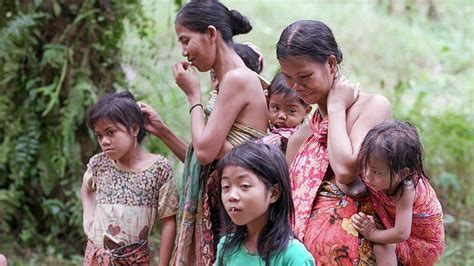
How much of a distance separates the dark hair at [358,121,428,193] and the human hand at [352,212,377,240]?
0.18 m

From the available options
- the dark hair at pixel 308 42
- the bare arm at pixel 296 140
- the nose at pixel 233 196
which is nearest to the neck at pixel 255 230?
the nose at pixel 233 196

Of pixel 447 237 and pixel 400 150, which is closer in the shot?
pixel 400 150

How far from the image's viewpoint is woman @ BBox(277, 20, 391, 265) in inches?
115

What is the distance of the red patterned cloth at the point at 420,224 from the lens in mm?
2902

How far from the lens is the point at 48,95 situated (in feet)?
18.9

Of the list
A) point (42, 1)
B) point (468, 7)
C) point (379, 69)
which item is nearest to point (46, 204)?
point (42, 1)

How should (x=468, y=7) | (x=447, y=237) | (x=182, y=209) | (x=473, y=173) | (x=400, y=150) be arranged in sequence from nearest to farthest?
(x=400, y=150), (x=182, y=209), (x=447, y=237), (x=473, y=173), (x=468, y=7)

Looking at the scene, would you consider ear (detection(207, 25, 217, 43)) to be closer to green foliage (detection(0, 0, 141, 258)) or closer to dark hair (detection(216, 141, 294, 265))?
dark hair (detection(216, 141, 294, 265))

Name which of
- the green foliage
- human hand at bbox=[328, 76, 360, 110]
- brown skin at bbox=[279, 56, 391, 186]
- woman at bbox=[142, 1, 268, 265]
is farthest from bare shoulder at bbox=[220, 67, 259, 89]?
the green foliage

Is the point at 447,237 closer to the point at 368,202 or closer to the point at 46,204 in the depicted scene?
the point at 46,204

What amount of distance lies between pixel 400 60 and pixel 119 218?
6.92 metres

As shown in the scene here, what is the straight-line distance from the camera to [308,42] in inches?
118

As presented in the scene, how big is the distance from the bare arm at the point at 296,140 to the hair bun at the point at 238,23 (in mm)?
641

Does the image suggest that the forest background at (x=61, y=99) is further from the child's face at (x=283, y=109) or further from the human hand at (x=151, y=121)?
the human hand at (x=151, y=121)
